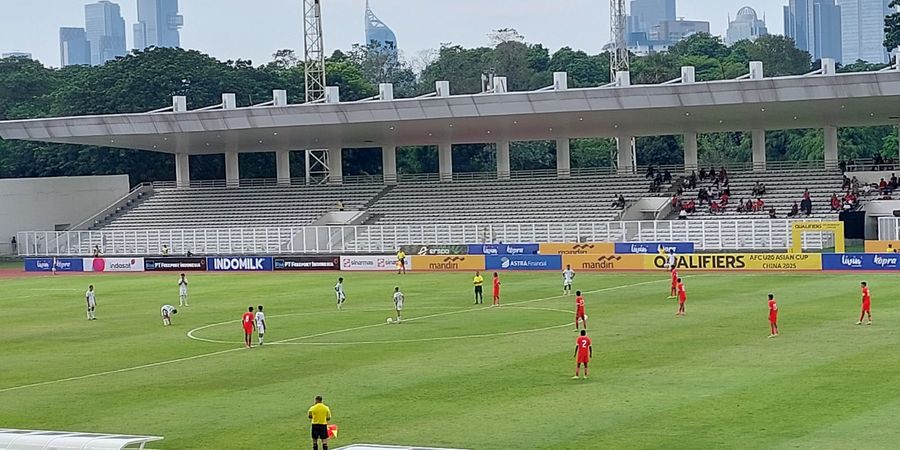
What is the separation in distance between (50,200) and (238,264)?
25.4 meters

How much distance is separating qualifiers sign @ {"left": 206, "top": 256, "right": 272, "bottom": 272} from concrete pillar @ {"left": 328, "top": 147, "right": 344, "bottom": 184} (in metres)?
17.7

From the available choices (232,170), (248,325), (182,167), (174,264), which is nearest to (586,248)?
(174,264)

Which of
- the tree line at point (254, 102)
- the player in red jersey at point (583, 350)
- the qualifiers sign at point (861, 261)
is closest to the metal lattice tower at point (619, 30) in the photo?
the tree line at point (254, 102)

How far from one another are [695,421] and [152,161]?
94988 mm

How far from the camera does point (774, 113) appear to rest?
8144 centimetres

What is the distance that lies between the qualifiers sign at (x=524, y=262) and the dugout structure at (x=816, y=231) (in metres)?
12.1

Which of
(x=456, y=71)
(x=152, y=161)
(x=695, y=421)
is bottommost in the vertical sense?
(x=695, y=421)

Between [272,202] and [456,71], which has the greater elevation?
[456,71]

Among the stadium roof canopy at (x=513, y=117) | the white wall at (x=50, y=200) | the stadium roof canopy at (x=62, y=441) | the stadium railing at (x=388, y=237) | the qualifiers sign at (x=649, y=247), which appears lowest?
the stadium roof canopy at (x=62, y=441)

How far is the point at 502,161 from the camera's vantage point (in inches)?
3846

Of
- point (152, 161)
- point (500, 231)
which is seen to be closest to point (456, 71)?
point (152, 161)

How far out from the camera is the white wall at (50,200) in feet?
328

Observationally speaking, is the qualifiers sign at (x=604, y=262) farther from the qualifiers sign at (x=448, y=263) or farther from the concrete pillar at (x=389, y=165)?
the concrete pillar at (x=389, y=165)

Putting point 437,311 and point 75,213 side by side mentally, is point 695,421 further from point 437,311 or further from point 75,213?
point 75,213
